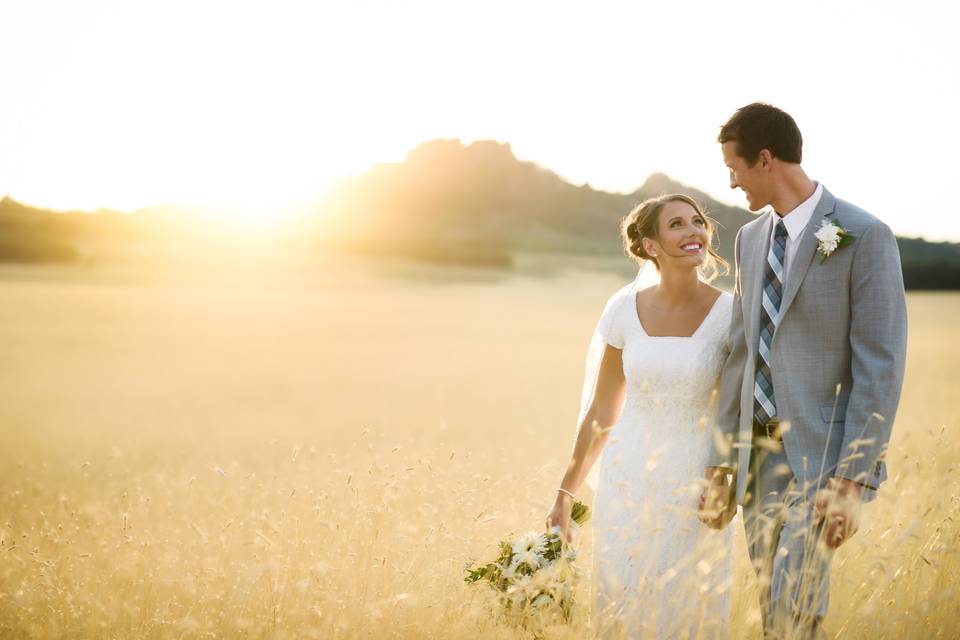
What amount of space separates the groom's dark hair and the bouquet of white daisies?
1943 millimetres

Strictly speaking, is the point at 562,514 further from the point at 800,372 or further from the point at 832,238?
the point at 832,238

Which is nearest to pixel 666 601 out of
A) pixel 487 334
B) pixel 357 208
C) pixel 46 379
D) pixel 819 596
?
pixel 819 596

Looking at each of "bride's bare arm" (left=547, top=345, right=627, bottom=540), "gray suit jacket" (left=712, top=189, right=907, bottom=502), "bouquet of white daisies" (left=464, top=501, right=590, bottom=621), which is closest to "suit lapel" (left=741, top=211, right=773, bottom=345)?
"gray suit jacket" (left=712, top=189, right=907, bottom=502)

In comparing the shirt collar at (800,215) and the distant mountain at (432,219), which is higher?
the distant mountain at (432,219)

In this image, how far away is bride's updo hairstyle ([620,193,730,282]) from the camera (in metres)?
4.12

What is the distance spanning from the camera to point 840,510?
2.89 metres

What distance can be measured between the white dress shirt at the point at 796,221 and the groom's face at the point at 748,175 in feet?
0.40

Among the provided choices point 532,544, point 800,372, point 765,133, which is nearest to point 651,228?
point 765,133

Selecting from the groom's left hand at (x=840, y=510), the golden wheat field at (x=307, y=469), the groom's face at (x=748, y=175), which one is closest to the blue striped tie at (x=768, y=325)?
the groom's face at (x=748, y=175)

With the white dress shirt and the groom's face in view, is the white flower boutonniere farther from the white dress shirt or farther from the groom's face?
the groom's face

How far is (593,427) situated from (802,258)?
1.40 meters

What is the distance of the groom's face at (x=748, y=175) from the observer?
3.32m

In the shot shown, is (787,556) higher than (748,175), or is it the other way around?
(748,175)

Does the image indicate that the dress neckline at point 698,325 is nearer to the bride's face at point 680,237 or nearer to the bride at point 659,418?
the bride at point 659,418
